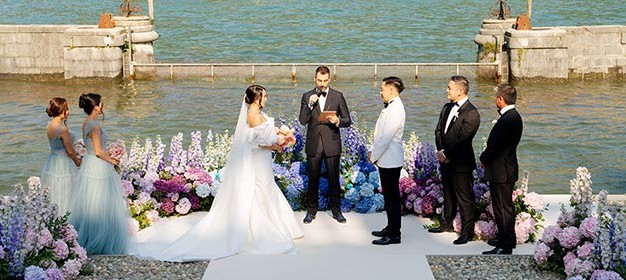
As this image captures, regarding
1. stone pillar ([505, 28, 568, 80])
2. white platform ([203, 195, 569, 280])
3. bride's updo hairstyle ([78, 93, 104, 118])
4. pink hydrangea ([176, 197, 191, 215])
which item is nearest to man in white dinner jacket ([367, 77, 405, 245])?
white platform ([203, 195, 569, 280])

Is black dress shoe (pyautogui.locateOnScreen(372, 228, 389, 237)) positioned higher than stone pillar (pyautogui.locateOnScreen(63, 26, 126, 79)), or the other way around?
stone pillar (pyautogui.locateOnScreen(63, 26, 126, 79))

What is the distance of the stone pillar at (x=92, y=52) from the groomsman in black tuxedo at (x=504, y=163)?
17.6 meters

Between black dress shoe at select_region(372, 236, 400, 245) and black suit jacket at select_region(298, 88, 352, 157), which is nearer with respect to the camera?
black dress shoe at select_region(372, 236, 400, 245)

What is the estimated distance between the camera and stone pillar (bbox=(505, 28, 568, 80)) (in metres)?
24.0

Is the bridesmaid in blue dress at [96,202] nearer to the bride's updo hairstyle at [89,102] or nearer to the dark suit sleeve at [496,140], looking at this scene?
the bride's updo hairstyle at [89,102]

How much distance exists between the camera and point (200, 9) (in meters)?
48.0

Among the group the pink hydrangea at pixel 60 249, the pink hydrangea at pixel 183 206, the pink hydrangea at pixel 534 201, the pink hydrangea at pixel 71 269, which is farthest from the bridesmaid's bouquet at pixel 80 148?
the pink hydrangea at pixel 534 201

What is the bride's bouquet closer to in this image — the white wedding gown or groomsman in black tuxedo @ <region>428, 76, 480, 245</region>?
the white wedding gown

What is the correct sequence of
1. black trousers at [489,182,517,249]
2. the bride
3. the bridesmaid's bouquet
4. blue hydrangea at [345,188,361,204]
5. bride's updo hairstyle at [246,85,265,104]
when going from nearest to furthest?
black trousers at [489,182,517,249] < the bride < bride's updo hairstyle at [246,85,265,104] < the bridesmaid's bouquet < blue hydrangea at [345,188,361,204]

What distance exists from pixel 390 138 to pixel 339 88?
15.6 m

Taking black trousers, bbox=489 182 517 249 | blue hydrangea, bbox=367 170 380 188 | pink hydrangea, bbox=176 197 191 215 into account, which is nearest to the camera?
black trousers, bbox=489 182 517 249

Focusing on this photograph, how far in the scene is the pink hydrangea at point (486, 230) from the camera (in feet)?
30.5

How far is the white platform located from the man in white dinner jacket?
0.23 metres

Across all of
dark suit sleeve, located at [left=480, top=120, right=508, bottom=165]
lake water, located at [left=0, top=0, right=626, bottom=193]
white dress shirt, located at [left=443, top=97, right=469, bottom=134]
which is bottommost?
lake water, located at [left=0, top=0, right=626, bottom=193]
